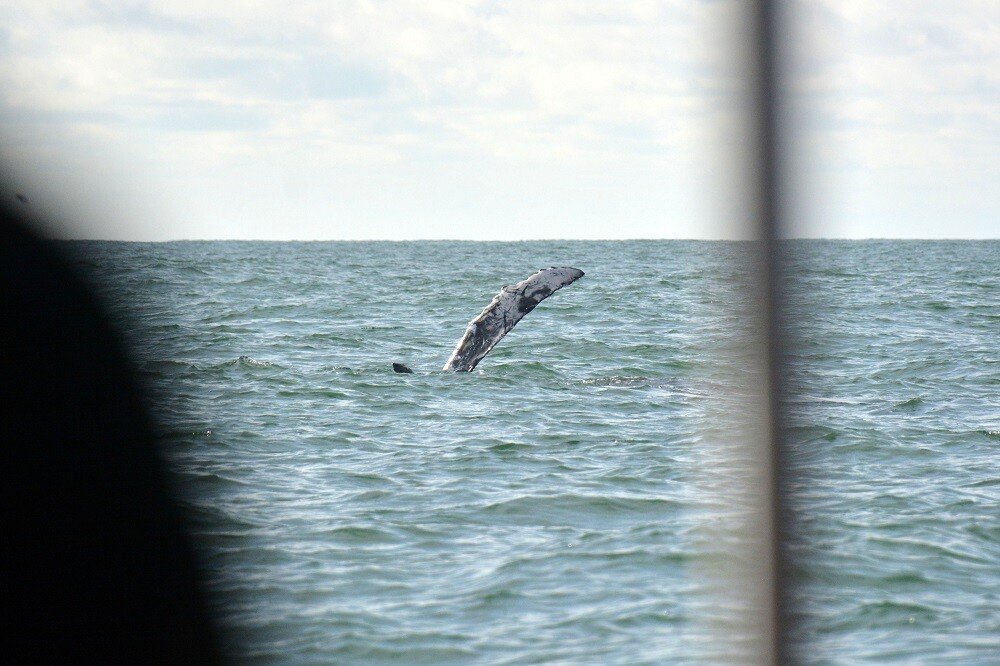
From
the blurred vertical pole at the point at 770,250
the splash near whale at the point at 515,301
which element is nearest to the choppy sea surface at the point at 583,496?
the blurred vertical pole at the point at 770,250

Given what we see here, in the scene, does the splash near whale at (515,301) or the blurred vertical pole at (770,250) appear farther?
the splash near whale at (515,301)

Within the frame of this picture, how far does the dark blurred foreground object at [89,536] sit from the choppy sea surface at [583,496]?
0.26 meters

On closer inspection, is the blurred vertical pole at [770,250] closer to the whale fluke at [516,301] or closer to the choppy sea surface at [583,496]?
the choppy sea surface at [583,496]

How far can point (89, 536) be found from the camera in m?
7.76

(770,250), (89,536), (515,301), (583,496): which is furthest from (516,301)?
(770,250)

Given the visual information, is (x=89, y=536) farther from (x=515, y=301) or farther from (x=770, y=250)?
(x=515, y=301)

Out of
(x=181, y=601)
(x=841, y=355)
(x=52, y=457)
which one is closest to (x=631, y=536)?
(x=181, y=601)

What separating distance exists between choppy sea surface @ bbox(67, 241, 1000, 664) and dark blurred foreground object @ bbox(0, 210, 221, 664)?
26cm

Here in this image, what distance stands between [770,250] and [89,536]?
249 inches

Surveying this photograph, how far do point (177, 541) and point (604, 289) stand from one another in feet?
102

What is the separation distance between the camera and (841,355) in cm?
1952

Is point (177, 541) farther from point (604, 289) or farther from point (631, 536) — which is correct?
point (604, 289)

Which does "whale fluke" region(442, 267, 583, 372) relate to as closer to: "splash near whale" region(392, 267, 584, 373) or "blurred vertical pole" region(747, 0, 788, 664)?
"splash near whale" region(392, 267, 584, 373)

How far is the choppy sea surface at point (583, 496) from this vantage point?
5.96 metres
